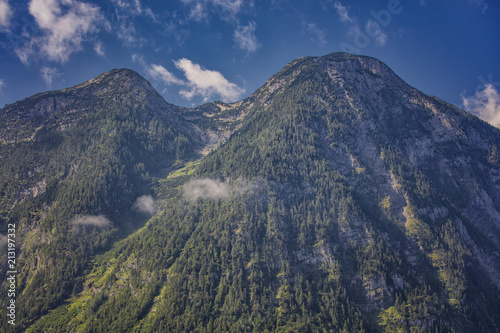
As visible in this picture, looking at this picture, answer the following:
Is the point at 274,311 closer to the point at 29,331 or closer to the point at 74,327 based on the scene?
the point at 74,327

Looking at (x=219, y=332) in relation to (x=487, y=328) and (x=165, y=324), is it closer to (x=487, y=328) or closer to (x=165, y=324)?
(x=165, y=324)

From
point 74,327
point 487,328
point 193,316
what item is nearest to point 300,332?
point 193,316

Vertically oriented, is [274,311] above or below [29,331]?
above

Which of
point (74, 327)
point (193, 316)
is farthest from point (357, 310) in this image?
point (74, 327)

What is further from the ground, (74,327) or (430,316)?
(430,316)

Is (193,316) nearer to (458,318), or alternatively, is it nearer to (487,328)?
(458,318)

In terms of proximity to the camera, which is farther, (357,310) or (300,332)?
(357,310)

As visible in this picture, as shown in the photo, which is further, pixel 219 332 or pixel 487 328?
pixel 487 328
